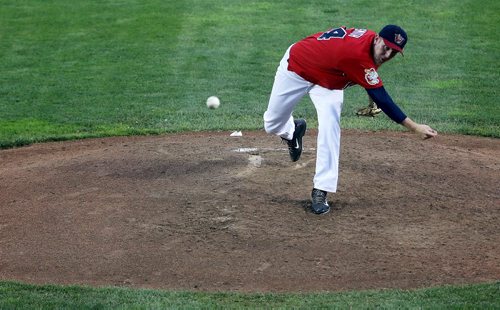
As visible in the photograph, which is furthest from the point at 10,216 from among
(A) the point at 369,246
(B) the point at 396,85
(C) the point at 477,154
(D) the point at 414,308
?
(B) the point at 396,85

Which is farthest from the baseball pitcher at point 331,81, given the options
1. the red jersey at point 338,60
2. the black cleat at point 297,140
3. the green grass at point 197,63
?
the green grass at point 197,63

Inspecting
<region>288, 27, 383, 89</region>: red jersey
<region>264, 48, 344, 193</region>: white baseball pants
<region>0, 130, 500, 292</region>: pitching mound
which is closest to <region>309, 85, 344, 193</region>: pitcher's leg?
<region>264, 48, 344, 193</region>: white baseball pants

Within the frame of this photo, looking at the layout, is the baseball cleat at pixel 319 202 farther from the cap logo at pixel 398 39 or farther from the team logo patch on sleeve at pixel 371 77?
the cap logo at pixel 398 39

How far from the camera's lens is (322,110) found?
8.41 m

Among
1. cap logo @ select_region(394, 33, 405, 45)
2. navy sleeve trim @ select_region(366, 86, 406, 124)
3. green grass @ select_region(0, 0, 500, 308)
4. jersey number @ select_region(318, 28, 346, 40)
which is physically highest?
cap logo @ select_region(394, 33, 405, 45)

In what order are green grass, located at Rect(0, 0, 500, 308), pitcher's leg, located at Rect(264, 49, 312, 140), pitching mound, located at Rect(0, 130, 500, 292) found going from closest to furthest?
pitching mound, located at Rect(0, 130, 500, 292) < pitcher's leg, located at Rect(264, 49, 312, 140) < green grass, located at Rect(0, 0, 500, 308)

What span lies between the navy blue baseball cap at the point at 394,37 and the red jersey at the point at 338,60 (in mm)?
222

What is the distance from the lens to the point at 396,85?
44.2 ft

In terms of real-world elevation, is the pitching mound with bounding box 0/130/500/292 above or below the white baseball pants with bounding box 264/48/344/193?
below

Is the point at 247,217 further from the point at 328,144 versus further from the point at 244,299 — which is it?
the point at 244,299

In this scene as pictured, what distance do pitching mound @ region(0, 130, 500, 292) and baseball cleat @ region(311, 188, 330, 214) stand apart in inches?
2.8

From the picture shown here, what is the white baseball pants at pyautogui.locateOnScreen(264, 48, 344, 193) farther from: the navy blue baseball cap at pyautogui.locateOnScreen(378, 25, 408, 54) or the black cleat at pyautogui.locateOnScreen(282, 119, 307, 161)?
the navy blue baseball cap at pyautogui.locateOnScreen(378, 25, 408, 54)

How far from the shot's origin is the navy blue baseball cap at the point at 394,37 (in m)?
7.77

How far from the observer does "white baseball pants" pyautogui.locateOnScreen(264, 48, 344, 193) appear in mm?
8367
